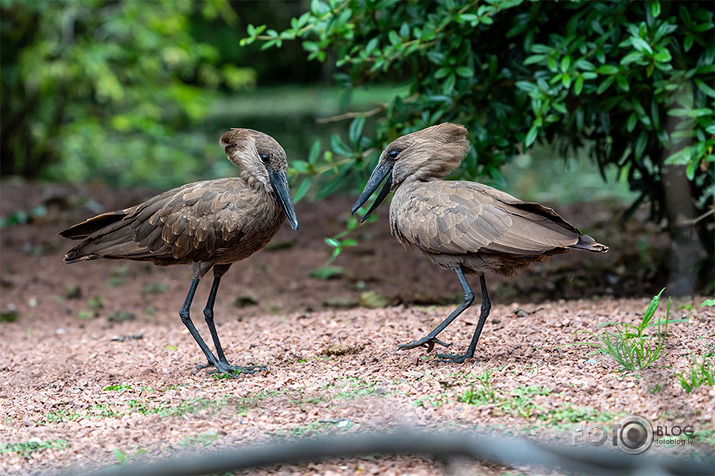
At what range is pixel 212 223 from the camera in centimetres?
450

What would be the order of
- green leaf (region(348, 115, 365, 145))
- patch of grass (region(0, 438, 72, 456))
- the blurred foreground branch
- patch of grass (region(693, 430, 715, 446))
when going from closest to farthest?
the blurred foreground branch
patch of grass (region(693, 430, 715, 446))
patch of grass (region(0, 438, 72, 456))
green leaf (region(348, 115, 365, 145))

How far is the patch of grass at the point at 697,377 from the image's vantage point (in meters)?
3.35

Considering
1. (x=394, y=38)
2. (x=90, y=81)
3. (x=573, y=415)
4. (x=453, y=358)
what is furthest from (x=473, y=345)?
(x=90, y=81)

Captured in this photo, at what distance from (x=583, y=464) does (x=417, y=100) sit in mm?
3722

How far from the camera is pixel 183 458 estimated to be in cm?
298

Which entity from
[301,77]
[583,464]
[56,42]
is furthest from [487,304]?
[301,77]

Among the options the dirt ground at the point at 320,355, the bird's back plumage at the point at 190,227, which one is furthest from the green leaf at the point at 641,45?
the bird's back plumage at the point at 190,227

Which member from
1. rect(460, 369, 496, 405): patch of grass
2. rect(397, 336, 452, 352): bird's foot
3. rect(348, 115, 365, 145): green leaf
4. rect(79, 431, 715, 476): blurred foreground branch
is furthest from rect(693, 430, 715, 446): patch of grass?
rect(348, 115, 365, 145): green leaf

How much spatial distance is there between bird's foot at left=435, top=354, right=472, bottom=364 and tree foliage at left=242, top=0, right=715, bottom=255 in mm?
1717

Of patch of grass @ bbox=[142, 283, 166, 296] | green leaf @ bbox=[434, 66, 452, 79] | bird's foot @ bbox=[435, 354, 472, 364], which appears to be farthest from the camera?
patch of grass @ bbox=[142, 283, 166, 296]

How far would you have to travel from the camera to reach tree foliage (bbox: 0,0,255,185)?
1132cm

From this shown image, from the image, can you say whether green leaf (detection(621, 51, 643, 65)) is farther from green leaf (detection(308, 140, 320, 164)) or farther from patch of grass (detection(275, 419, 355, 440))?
patch of grass (detection(275, 419, 355, 440))
